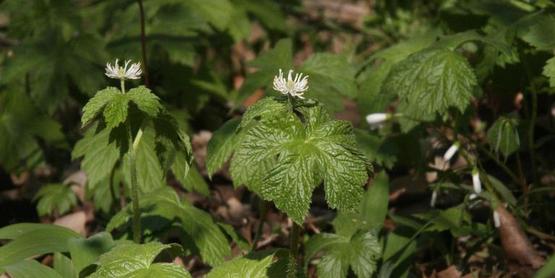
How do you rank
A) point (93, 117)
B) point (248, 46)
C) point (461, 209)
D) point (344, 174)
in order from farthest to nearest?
point (248, 46), point (461, 209), point (93, 117), point (344, 174)

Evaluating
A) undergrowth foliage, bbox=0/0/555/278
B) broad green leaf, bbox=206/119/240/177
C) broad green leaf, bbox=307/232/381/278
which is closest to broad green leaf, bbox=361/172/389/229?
undergrowth foliage, bbox=0/0/555/278

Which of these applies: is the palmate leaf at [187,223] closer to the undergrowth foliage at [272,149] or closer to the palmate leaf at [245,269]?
the undergrowth foliage at [272,149]

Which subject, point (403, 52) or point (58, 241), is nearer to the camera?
point (58, 241)

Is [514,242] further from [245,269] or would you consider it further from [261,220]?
[245,269]

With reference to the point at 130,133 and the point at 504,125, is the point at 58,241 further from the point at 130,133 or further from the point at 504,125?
the point at 504,125

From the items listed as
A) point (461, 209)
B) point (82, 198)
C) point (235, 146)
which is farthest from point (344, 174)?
point (82, 198)

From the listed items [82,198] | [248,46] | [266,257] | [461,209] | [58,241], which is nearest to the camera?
[266,257]

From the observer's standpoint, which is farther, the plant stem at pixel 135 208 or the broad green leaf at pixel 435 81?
the broad green leaf at pixel 435 81

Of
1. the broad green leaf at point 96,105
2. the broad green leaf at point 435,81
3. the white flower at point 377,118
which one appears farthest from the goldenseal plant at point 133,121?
the white flower at point 377,118
